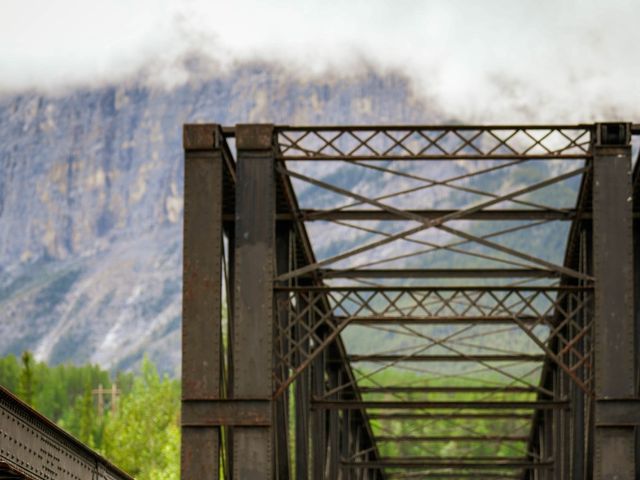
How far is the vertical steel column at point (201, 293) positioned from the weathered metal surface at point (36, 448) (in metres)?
1.71

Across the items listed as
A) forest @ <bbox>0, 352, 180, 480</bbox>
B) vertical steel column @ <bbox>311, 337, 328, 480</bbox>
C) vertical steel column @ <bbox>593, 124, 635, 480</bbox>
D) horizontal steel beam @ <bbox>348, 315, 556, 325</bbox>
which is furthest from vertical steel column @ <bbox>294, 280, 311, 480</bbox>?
forest @ <bbox>0, 352, 180, 480</bbox>

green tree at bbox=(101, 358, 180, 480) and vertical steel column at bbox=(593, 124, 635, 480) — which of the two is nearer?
vertical steel column at bbox=(593, 124, 635, 480)

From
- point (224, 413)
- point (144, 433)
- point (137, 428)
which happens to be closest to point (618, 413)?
point (224, 413)

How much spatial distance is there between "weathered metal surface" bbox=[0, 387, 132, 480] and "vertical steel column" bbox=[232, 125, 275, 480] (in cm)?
248

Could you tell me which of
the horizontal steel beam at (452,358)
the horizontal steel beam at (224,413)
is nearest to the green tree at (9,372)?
the horizontal steel beam at (452,358)

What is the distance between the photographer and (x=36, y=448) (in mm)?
23297

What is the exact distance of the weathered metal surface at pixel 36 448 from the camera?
A: 21438mm

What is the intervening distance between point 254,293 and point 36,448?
15.8 feet

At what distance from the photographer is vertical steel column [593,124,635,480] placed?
26172mm

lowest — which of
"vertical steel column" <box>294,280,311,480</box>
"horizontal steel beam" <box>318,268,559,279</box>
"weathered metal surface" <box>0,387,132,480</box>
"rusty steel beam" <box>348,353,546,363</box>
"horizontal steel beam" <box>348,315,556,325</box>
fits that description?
"weathered metal surface" <box>0,387,132,480</box>

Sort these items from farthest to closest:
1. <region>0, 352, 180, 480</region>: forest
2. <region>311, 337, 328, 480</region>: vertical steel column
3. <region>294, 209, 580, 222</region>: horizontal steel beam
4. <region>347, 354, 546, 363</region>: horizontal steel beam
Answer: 1. <region>0, 352, 180, 480</region>: forest
2. <region>347, 354, 546, 363</region>: horizontal steel beam
3. <region>311, 337, 328, 480</region>: vertical steel column
4. <region>294, 209, 580, 222</region>: horizontal steel beam

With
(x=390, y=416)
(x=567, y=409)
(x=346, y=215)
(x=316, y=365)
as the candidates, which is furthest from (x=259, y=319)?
(x=390, y=416)

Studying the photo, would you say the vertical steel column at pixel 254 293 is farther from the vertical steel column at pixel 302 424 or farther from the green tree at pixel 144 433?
the green tree at pixel 144 433

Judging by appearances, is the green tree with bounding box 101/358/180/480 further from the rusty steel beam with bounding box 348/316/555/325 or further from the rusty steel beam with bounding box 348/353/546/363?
the rusty steel beam with bounding box 348/316/555/325
